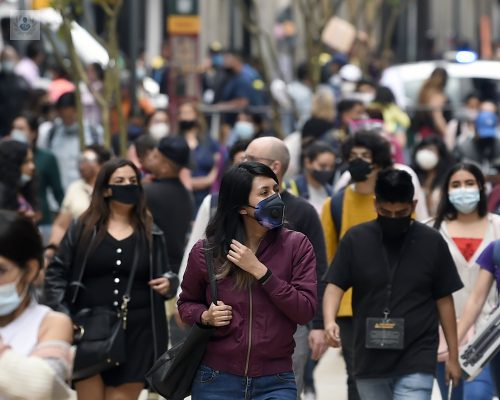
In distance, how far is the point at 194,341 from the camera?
5.02 meters

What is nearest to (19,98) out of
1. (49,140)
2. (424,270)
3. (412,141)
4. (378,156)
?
(49,140)

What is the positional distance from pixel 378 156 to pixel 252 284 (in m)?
2.60

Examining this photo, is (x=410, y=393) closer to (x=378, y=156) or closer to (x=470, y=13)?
(x=378, y=156)

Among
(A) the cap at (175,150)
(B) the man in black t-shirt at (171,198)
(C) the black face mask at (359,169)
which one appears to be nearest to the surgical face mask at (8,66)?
(B) the man in black t-shirt at (171,198)

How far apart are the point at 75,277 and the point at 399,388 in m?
1.98

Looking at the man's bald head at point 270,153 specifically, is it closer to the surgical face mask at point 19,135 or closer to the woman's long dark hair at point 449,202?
the woman's long dark hair at point 449,202

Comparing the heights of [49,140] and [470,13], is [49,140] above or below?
below

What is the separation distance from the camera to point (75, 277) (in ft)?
21.5

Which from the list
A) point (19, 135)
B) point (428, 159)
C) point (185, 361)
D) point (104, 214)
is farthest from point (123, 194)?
point (428, 159)

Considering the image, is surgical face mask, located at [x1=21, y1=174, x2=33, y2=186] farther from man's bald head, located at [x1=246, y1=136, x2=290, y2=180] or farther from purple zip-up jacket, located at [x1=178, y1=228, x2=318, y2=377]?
purple zip-up jacket, located at [x1=178, y1=228, x2=318, y2=377]

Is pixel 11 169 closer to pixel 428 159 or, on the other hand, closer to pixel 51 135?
pixel 51 135

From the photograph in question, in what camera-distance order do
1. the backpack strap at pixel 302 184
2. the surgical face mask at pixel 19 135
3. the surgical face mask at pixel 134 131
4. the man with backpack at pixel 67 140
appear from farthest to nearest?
the surgical face mask at pixel 134 131 → the man with backpack at pixel 67 140 → the surgical face mask at pixel 19 135 → the backpack strap at pixel 302 184

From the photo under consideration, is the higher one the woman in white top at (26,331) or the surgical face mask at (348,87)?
the surgical face mask at (348,87)

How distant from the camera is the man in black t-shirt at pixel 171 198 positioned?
7828 mm
